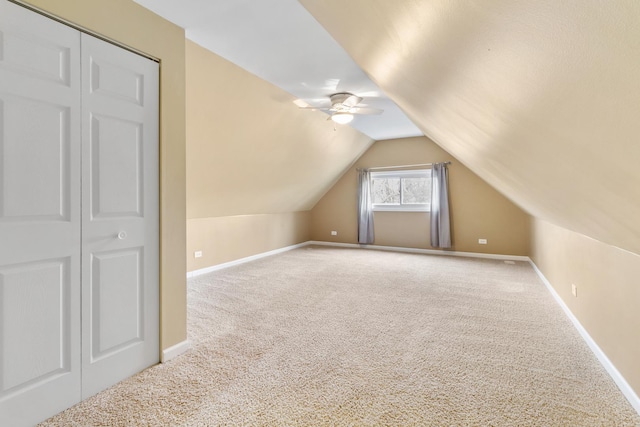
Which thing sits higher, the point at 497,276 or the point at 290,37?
the point at 290,37

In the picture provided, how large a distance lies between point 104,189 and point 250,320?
65.4 inches

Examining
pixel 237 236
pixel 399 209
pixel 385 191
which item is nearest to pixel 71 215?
pixel 237 236

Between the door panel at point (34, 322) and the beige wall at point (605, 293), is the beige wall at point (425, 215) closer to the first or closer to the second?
the beige wall at point (605, 293)

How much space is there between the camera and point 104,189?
1729 mm

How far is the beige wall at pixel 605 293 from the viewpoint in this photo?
5.44ft

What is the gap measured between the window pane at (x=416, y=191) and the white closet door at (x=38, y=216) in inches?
236

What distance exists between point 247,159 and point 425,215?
3983 mm

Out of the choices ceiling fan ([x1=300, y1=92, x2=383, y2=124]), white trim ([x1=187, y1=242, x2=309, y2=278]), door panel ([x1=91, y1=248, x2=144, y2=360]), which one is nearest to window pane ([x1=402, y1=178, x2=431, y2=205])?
white trim ([x1=187, y1=242, x2=309, y2=278])

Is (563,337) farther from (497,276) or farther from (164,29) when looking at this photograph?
(164,29)

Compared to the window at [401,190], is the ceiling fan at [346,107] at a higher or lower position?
higher

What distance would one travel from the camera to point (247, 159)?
422 cm

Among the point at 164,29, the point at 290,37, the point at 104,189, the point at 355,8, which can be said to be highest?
the point at 290,37

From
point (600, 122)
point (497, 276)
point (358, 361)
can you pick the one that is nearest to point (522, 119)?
point (600, 122)

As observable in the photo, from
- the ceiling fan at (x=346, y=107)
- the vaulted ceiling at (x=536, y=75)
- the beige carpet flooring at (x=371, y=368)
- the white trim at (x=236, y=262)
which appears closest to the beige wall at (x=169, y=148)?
the vaulted ceiling at (x=536, y=75)
